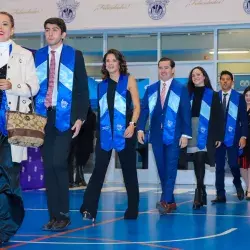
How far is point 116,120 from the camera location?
21.3 ft

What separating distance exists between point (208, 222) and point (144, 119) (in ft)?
4.98

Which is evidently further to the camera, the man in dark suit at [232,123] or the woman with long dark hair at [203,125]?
the man in dark suit at [232,123]

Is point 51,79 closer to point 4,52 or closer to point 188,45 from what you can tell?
point 4,52

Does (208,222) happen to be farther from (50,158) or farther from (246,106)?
(246,106)

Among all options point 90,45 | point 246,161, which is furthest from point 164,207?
point 90,45

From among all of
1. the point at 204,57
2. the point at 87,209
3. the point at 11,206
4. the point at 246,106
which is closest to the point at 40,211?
the point at 87,209

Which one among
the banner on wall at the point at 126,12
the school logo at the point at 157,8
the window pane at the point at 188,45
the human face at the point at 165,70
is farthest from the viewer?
the window pane at the point at 188,45

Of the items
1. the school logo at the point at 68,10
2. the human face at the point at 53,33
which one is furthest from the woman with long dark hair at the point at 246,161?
the school logo at the point at 68,10

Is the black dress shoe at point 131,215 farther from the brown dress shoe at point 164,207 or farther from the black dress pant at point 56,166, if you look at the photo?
the black dress pant at point 56,166

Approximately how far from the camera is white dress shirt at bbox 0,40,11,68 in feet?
16.0

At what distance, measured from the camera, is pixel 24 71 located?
4.94m

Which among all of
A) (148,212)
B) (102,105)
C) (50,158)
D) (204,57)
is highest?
(204,57)

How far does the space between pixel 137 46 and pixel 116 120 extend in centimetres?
751

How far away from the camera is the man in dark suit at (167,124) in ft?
23.8
